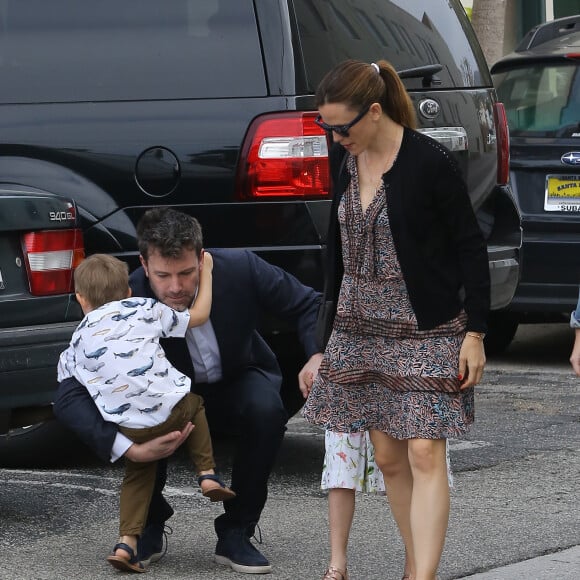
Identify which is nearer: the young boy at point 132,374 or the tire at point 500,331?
the young boy at point 132,374

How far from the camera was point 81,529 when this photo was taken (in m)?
5.32

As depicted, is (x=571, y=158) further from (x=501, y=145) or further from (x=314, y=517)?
(x=314, y=517)

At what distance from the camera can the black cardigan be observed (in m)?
4.28

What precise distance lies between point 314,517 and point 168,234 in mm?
1312

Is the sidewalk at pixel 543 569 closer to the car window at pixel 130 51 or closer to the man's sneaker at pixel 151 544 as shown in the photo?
the man's sneaker at pixel 151 544

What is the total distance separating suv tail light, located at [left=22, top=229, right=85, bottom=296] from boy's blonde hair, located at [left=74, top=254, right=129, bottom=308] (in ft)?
1.74

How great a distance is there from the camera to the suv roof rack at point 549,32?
9.73 m

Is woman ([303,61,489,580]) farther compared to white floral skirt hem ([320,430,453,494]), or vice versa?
white floral skirt hem ([320,430,453,494])

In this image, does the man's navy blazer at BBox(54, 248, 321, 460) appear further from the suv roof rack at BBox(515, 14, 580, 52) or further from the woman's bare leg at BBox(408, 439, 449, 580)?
the suv roof rack at BBox(515, 14, 580, 52)

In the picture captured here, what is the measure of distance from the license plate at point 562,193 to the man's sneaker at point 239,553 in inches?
166

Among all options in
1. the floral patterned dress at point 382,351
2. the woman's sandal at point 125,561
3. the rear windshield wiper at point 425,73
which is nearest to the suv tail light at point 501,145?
the rear windshield wiper at point 425,73

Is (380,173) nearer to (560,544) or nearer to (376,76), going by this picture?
(376,76)

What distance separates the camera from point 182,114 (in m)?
5.73

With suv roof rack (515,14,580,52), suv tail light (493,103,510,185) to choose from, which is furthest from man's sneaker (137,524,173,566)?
suv roof rack (515,14,580,52)
